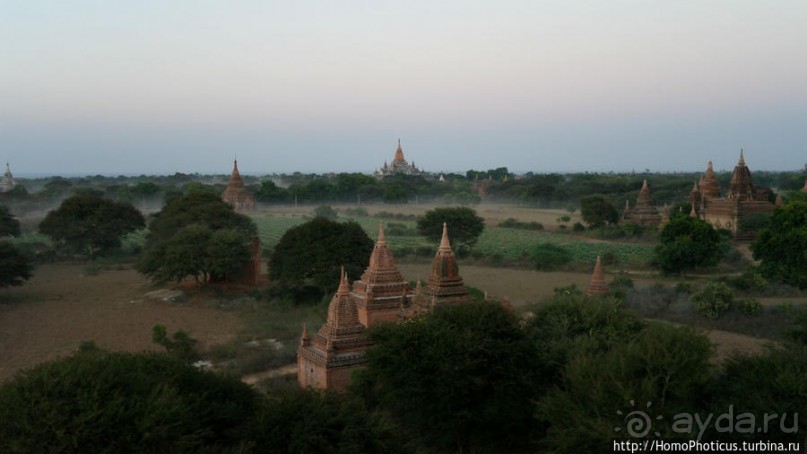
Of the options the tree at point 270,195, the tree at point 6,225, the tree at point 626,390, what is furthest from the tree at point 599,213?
the tree at point 626,390

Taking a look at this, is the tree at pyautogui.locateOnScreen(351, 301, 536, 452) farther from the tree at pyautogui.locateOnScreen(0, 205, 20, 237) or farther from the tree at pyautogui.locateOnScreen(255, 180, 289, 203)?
the tree at pyautogui.locateOnScreen(255, 180, 289, 203)

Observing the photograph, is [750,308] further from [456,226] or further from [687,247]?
[456,226]

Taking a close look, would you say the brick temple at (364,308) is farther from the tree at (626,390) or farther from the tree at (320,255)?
the tree at (320,255)

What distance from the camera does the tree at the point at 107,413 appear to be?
328 inches

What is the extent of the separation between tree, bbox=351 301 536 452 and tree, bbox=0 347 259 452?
3.29 meters

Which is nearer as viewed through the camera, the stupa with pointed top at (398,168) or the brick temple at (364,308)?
the brick temple at (364,308)

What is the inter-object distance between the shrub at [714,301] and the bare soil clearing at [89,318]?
662 inches

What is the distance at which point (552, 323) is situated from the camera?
14469 millimetres

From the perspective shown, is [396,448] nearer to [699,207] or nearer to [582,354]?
[582,354]

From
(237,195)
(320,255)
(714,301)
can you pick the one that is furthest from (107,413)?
(237,195)

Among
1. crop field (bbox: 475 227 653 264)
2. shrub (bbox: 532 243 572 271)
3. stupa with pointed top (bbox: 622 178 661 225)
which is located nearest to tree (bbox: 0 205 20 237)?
crop field (bbox: 475 227 653 264)

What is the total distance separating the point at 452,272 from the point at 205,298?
15885 millimetres

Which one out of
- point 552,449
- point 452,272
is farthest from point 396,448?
point 452,272

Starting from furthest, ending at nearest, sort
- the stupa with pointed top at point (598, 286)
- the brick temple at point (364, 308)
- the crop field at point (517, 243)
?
the crop field at point (517, 243) < the stupa with pointed top at point (598, 286) < the brick temple at point (364, 308)
